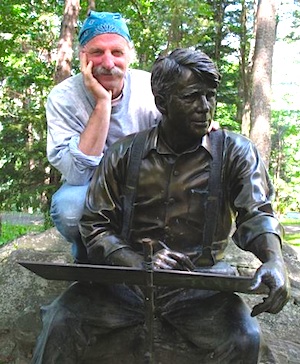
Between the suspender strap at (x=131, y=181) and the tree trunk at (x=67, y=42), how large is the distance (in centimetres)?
572

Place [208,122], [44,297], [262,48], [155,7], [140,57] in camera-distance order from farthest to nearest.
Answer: [140,57], [155,7], [262,48], [44,297], [208,122]

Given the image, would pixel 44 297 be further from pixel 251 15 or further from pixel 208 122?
pixel 251 15

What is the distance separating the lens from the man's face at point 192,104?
2.29 metres

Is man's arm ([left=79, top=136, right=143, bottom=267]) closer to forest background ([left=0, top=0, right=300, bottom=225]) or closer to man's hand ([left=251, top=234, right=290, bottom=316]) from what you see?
man's hand ([left=251, top=234, right=290, bottom=316])

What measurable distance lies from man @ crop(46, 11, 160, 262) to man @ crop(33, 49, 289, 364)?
23 centimetres

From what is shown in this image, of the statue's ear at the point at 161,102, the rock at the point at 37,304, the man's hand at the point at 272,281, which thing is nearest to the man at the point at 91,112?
the statue's ear at the point at 161,102

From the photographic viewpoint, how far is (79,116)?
3.00 meters

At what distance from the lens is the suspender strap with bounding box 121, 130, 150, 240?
255 centimetres

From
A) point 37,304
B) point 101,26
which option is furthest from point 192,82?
point 37,304

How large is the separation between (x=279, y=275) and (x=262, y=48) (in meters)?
8.46

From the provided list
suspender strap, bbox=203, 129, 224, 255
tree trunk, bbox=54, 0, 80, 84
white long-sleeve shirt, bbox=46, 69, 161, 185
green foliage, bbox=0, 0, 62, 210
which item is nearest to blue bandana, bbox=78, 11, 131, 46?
white long-sleeve shirt, bbox=46, 69, 161, 185

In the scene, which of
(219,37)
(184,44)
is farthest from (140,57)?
(219,37)

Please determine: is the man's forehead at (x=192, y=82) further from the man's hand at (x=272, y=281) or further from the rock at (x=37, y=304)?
the rock at (x=37, y=304)

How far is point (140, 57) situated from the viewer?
13273 mm
